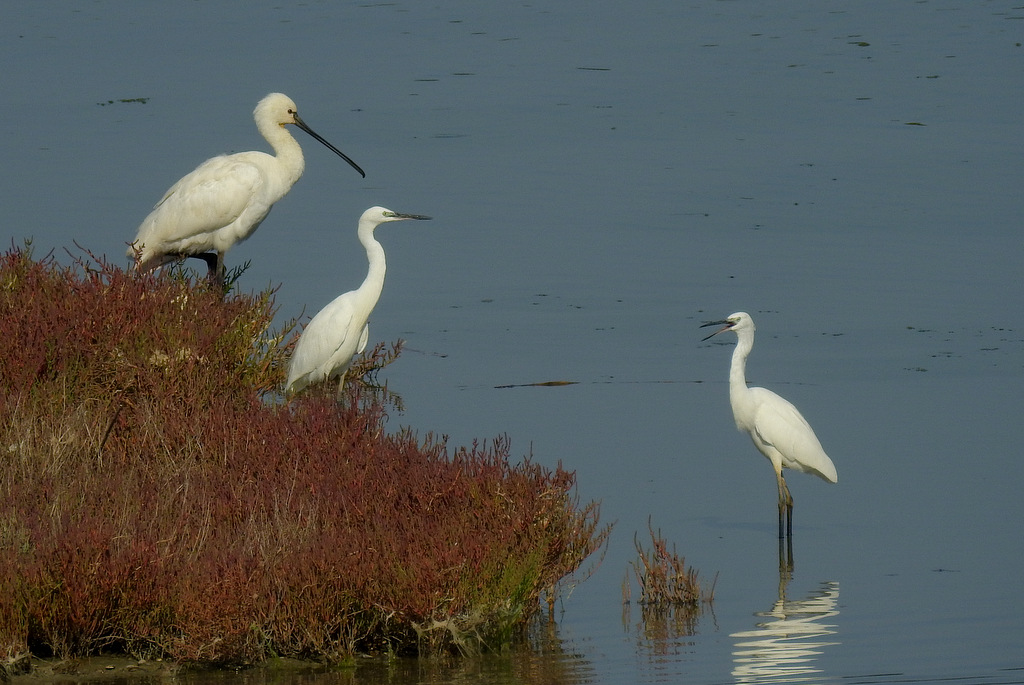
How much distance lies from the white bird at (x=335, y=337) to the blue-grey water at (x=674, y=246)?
0.91 m

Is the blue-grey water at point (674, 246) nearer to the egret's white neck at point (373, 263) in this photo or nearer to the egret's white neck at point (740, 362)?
the egret's white neck at point (740, 362)

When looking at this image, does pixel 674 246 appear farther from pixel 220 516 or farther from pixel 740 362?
pixel 220 516

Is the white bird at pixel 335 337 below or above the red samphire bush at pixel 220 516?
above

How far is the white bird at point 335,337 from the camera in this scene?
35.2ft

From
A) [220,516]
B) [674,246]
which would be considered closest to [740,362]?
[220,516]

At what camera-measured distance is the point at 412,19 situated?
37344mm

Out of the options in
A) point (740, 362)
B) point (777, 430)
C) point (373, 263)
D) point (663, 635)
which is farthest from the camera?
point (373, 263)

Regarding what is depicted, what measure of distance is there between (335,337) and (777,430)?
2870mm

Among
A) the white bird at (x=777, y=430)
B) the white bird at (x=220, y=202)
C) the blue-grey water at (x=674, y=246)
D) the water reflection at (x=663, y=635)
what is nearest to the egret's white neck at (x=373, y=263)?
the blue-grey water at (x=674, y=246)

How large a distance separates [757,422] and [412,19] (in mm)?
28315

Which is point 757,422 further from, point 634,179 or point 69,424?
point 634,179

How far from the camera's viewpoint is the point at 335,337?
1080cm

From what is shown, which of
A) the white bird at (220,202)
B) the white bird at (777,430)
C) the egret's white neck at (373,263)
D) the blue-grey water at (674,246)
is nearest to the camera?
the blue-grey water at (674,246)

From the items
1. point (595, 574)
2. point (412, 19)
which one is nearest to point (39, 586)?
point (595, 574)
